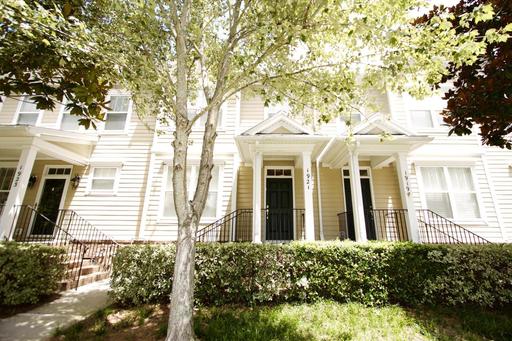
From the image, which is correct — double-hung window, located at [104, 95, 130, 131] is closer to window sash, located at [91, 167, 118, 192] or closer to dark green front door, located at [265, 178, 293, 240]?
window sash, located at [91, 167, 118, 192]

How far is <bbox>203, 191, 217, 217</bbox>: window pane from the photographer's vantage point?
974 cm

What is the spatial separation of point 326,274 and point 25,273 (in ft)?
21.9

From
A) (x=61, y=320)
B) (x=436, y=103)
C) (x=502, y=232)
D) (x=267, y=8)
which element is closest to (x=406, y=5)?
(x=267, y=8)

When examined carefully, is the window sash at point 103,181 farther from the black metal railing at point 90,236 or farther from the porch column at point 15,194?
the porch column at point 15,194

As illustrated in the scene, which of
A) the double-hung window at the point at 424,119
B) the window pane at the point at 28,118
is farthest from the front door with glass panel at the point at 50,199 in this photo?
the double-hung window at the point at 424,119

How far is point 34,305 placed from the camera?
5398 mm

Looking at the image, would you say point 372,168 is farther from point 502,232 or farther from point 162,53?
point 162,53

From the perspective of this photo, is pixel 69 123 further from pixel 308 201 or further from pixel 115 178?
pixel 308 201

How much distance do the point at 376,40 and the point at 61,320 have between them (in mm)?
7900

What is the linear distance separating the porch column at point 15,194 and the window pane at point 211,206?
6019 mm

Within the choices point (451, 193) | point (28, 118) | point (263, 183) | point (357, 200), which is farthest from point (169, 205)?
point (451, 193)

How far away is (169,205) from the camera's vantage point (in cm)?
988

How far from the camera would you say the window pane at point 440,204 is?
9492 mm

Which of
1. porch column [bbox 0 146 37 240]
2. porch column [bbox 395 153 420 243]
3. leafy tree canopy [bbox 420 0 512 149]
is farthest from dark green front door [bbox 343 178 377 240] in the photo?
porch column [bbox 0 146 37 240]
